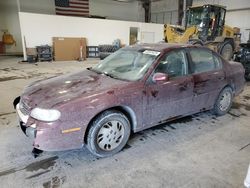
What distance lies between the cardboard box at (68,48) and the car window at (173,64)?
10.4 metres

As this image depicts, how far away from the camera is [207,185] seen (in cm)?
209

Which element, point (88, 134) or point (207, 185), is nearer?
point (207, 185)

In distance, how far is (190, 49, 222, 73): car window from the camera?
324 cm

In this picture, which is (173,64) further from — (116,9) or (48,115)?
(116,9)

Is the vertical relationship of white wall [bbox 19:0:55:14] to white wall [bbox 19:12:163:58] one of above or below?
above

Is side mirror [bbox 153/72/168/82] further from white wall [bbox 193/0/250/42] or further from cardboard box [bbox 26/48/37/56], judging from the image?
white wall [bbox 193/0/250/42]

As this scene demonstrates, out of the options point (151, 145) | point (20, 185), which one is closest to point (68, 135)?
point (20, 185)

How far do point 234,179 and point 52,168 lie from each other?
78.4 inches

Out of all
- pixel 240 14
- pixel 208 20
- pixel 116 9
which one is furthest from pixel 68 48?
pixel 240 14

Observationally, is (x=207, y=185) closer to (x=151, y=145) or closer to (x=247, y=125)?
(x=151, y=145)

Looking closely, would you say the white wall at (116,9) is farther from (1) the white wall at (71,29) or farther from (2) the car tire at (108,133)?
(2) the car tire at (108,133)

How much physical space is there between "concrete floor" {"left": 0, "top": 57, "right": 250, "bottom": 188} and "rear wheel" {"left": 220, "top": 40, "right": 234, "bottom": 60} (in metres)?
7.81

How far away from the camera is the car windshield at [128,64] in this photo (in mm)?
2770

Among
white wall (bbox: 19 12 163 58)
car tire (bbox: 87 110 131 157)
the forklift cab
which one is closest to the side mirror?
car tire (bbox: 87 110 131 157)
